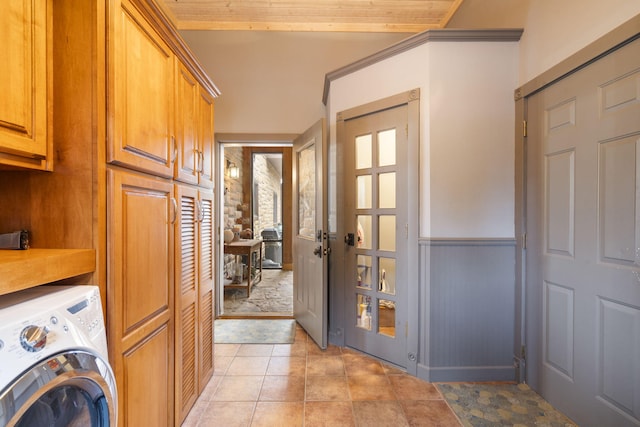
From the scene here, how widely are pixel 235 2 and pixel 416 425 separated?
3727 mm

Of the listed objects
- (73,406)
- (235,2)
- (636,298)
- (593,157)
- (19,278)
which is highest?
(235,2)

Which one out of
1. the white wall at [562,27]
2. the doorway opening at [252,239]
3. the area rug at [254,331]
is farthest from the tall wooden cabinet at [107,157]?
the white wall at [562,27]

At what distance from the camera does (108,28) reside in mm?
986

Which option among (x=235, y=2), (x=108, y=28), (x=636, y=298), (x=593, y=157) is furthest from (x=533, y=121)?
(x=235, y=2)

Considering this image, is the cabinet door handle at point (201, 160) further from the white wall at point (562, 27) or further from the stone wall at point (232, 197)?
the stone wall at point (232, 197)

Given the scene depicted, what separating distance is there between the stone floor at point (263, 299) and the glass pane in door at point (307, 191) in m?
1.17

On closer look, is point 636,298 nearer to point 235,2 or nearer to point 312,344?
point 312,344

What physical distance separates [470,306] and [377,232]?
829mm

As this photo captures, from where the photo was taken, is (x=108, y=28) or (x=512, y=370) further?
(x=512, y=370)

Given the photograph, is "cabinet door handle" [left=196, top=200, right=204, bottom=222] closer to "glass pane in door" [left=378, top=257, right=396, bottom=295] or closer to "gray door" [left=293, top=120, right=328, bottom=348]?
"gray door" [left=293, top=120, right=328, bottom=348]

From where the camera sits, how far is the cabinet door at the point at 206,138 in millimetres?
1764

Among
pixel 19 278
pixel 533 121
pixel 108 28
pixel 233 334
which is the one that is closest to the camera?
pixel 19 278

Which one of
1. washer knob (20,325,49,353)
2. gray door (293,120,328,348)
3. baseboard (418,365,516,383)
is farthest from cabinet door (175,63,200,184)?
baseboard (418,365,516,383)

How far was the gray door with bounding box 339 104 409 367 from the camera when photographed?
2.12m
